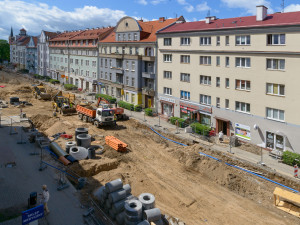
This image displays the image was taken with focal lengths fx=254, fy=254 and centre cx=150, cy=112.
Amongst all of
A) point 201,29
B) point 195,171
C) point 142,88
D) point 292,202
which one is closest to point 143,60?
point 142,88

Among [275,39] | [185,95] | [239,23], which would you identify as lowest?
[185,95]

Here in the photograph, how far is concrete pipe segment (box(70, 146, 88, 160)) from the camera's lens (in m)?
22.8

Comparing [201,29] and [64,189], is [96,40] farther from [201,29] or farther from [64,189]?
[64,189]

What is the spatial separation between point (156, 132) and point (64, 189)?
57.2 feet

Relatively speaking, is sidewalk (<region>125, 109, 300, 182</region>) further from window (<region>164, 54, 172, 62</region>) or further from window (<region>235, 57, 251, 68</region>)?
window (<region>235, 57, 251, 68</region>)

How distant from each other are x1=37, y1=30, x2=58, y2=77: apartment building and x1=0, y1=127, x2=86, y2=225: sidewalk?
230ft

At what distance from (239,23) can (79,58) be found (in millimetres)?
46311

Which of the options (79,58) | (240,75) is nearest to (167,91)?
(240,75)

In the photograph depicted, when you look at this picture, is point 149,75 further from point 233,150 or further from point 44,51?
point 44,51

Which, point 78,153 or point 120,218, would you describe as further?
point 78,153

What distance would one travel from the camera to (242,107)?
1122 inches

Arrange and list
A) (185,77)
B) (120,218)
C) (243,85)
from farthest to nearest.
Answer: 1. (185,77)
2. (243,85)
3. (120,218)

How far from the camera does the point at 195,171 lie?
22.7 metres

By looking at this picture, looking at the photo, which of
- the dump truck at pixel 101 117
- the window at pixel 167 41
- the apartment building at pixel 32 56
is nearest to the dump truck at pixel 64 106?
the dump truck at pixel 101 117
